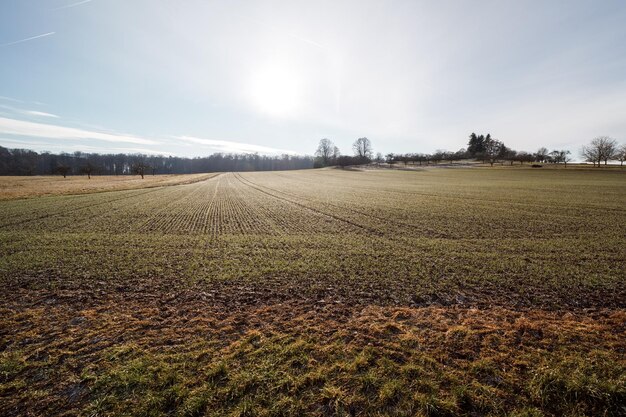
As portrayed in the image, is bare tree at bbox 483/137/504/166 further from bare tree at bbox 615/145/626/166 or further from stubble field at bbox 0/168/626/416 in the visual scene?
stubble field at bbox 0/168/626/416

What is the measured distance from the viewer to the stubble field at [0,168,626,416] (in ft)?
13.8

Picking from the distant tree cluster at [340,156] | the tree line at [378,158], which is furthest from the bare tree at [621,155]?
the distant tree cluster at [340,156]

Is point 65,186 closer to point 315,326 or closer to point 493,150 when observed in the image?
point 315,326

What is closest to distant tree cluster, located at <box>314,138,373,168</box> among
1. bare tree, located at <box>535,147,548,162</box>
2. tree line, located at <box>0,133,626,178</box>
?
tree line, located at <box>0,133,626,178</box>

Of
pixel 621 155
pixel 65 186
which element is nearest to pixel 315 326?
pixel 65 186

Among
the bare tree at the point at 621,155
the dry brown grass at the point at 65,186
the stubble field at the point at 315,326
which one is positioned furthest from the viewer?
the bare tree at the point at 621,155

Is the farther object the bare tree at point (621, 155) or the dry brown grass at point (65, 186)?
the bare tree at point (621, 155)

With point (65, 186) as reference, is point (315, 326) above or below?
below

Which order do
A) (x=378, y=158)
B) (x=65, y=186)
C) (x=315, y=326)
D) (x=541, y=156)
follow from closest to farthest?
(x=315, y=326)
(x=65, y=186)
(x=541, y=156)
(x=378, y=158)

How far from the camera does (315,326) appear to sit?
6.19 meters

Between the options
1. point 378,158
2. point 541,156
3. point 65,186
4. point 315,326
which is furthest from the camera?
point 378,158

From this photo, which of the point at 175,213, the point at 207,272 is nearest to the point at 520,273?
the point at 207,272

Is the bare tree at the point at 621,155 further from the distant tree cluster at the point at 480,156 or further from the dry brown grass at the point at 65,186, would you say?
the dry brown grass at the point at 65,186

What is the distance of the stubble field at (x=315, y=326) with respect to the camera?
421cm
